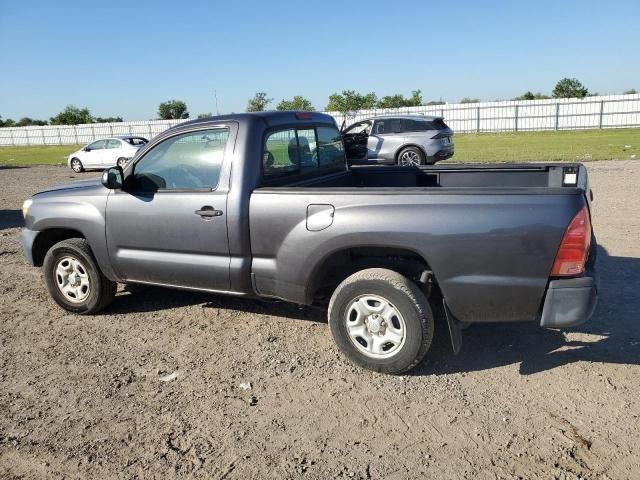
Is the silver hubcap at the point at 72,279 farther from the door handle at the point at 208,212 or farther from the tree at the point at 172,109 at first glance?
the tree at the point at 172,109

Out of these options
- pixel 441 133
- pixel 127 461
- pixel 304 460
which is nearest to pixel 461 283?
pixel 304 460

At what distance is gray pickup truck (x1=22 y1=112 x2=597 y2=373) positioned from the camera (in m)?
3.29

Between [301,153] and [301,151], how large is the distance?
0.06 ft

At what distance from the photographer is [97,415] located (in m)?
3.42

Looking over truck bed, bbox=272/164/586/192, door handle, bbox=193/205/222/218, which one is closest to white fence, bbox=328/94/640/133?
truck bed, bbox=272/164/586/192

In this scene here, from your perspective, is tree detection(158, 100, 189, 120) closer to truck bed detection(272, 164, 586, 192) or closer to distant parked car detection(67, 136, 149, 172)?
distant parked car detection(67, 136, 149, 172)

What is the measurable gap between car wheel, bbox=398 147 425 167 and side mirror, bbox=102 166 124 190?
12.8 meters

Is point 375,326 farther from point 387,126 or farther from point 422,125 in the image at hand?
point 387,126

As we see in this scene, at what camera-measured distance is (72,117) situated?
73.2 metres

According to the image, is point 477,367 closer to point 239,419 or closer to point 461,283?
point 461,283

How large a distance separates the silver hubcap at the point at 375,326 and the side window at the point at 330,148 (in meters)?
1.72

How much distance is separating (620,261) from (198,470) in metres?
5.32

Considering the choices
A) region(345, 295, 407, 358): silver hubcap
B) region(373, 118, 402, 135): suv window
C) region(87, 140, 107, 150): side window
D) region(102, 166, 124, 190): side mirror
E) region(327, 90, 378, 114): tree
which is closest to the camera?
region(345, 295, 407, 358): silver hubcap

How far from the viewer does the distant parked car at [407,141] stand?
1648cm
